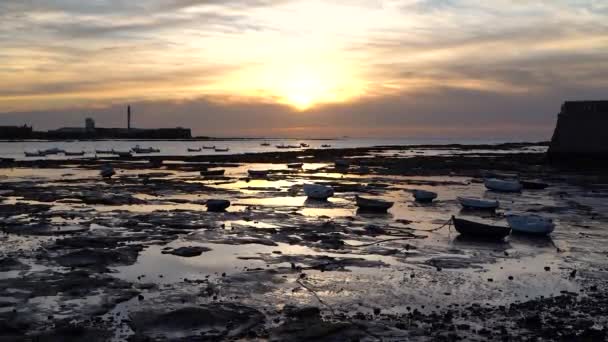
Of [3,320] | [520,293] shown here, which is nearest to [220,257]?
[3,320]

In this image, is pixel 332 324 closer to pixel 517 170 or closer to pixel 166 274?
pixel 166 274

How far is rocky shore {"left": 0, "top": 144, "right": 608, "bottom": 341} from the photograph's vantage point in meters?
10.8

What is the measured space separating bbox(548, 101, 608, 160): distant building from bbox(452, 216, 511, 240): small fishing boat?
45380mm

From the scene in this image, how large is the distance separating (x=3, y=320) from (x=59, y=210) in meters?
17.8

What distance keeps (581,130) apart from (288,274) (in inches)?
2164

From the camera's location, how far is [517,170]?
6103cm

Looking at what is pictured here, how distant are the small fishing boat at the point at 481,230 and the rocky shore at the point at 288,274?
431 millimetres

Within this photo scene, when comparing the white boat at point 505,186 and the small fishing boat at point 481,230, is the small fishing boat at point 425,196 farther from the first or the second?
the small fishing boat at point 481,230

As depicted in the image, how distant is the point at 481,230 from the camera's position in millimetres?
20750

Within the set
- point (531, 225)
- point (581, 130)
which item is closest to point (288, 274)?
point (531, 225)

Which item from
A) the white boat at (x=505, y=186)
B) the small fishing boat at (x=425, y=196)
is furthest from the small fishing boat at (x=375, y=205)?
the white boat at (x=505, y=186)

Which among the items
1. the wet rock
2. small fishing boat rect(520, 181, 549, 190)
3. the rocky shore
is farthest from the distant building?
the wet rock

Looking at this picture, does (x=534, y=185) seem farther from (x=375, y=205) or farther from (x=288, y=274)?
(x=288, y=274)

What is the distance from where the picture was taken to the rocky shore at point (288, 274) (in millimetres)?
10828
